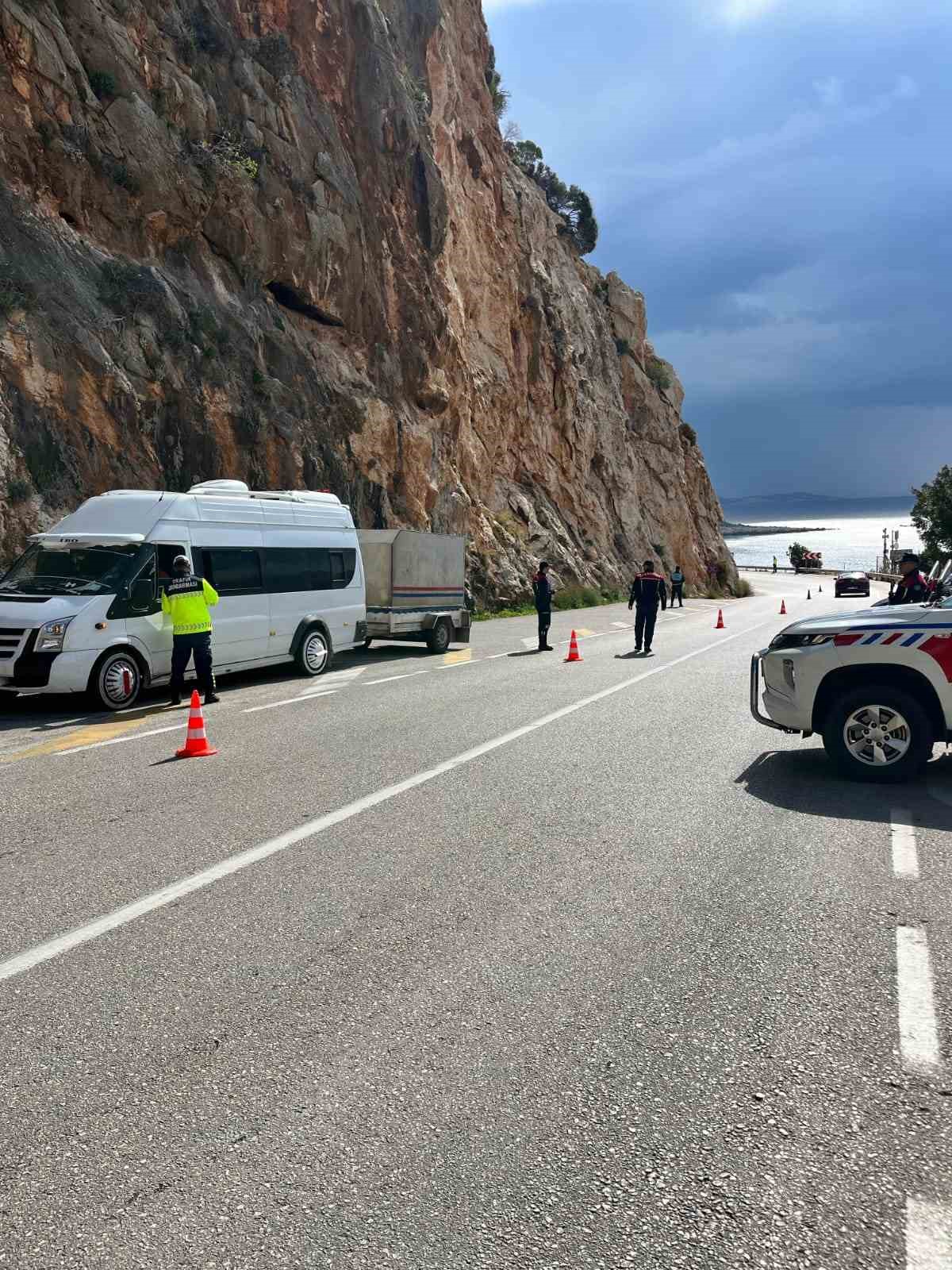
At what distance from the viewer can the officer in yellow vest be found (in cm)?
1148

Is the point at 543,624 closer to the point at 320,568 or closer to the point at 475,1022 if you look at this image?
the point at 320,568

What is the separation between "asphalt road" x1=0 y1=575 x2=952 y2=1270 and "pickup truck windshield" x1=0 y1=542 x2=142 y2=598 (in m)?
4.62

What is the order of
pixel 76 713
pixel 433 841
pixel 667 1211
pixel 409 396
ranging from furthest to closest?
pixel 409 396
pixel 76 713
pixel 433 841
pixel 667 1211

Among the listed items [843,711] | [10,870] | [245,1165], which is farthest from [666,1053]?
[843,711]

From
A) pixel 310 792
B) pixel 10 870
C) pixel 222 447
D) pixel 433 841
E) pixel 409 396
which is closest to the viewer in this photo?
pixel 10 870

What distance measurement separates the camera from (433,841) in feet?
18.7

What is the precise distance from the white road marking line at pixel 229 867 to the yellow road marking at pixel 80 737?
A: 364 cm

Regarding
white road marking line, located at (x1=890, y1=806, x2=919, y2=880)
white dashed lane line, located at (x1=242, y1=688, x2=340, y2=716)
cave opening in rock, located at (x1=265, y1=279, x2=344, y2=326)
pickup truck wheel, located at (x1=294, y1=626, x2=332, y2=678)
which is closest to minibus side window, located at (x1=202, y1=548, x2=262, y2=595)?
pickup truck wheel, located at (x1=294, y1=626, x2=332, y2=678)

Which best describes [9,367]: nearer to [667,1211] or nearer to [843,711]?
[843,711]

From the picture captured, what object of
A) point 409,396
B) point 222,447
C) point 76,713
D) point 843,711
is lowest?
point 76,713

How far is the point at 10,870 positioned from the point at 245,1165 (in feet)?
10.6

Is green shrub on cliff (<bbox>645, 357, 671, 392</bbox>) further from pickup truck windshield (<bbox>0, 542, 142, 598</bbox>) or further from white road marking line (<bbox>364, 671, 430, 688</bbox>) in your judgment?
pickup truck windshield (<bbox>0, 542, 142, 598</bbox>)

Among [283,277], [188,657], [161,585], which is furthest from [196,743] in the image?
[283,277]

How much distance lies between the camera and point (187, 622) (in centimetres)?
1155
